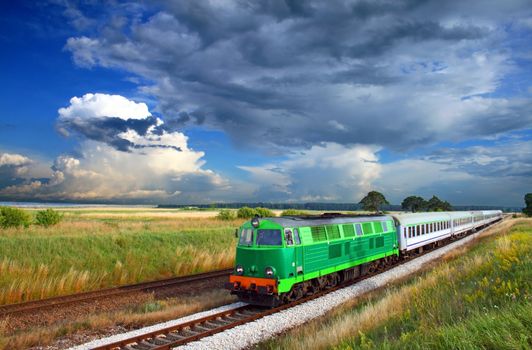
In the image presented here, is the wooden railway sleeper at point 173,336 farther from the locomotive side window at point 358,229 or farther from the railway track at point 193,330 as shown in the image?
the locomotive side window at point 358,229

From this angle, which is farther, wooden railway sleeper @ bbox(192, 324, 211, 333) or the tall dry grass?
wooden railway sleeper @ bbox(192, 324, 211, 333)

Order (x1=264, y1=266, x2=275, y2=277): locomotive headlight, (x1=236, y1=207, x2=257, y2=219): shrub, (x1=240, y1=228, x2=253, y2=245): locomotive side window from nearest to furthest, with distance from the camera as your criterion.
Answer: (x1=264, y1=266, x2=275, y2=277): locomotive headlight < (x1=240, y1=228, x2=253, y2=245): locomotive side window < (x1=236, y1=207, x2=257, y2=219): shrub

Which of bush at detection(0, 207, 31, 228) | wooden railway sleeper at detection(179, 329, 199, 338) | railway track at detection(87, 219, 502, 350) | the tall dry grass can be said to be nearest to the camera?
railway track at detection(87, 219, 502, 350)

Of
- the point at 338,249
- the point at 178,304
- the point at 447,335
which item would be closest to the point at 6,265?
the point at 178,304

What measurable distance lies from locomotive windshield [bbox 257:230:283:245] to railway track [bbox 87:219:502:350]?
2.28m

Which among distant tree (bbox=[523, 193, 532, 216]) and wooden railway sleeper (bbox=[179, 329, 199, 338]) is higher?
distant tree (bbox=[523, 193, 532, 216])

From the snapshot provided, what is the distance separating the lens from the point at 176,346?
1069 centimetres

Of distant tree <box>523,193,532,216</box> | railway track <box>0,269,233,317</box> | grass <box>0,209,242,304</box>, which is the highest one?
distant tree <box>523,193,532,216</box>

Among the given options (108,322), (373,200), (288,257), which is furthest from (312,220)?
(373,200)

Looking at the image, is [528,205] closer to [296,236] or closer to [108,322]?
[296,236]

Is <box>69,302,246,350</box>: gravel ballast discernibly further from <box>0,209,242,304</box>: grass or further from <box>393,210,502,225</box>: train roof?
<box>393,210,502,225</box>: train roof

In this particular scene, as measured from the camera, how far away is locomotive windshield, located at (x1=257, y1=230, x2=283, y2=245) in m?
14.6

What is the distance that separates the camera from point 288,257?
47.2 ft

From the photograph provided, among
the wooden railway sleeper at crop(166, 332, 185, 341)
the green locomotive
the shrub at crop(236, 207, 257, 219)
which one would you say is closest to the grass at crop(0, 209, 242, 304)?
the green locomotive
